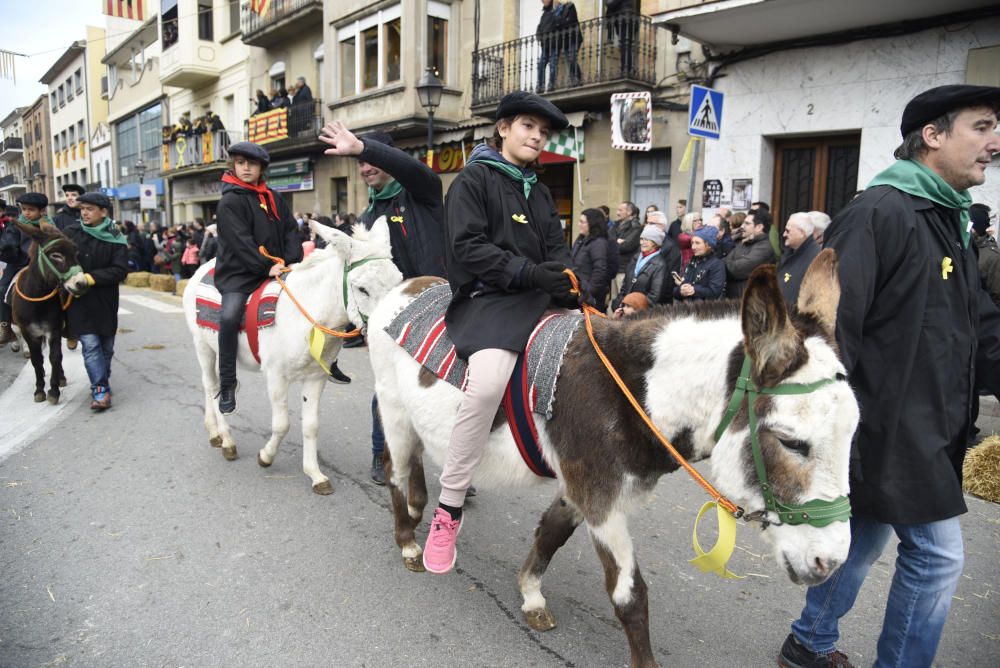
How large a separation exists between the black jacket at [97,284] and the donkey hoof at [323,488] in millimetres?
3685

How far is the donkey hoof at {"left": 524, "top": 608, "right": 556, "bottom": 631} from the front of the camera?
9.97ft

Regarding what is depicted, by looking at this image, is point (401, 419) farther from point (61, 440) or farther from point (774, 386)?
point (61, 440)

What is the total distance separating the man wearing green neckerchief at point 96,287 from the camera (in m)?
6.62

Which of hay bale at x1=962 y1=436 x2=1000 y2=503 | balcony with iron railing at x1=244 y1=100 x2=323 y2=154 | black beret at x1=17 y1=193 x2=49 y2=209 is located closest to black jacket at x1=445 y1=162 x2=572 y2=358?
hay bale at x1=962 y1=436 x2=1000 y2=503

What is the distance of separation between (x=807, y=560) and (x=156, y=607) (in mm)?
2900

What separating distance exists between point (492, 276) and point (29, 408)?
21.0 ft

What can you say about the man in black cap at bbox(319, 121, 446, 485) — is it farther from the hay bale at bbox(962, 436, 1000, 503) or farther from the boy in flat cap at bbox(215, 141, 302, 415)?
the hay bale at bbox(962, 436, 1000, 503)

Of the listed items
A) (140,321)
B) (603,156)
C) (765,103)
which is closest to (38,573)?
(140,321)

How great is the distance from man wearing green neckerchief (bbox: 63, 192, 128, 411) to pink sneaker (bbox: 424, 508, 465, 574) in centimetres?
513

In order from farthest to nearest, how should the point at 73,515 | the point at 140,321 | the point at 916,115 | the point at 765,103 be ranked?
the point at 140,321, the point at 765,103, the point at 73,515, the point at 916,115

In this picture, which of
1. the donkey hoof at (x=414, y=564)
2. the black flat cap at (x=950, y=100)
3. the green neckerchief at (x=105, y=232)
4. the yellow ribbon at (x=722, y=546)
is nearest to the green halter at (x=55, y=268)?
the green neckerchief at (x=105, y=232)

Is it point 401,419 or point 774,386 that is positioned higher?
point 774,386

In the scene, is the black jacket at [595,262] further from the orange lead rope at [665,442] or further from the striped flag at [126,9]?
the striped flag at [126,9]

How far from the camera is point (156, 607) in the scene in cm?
314
